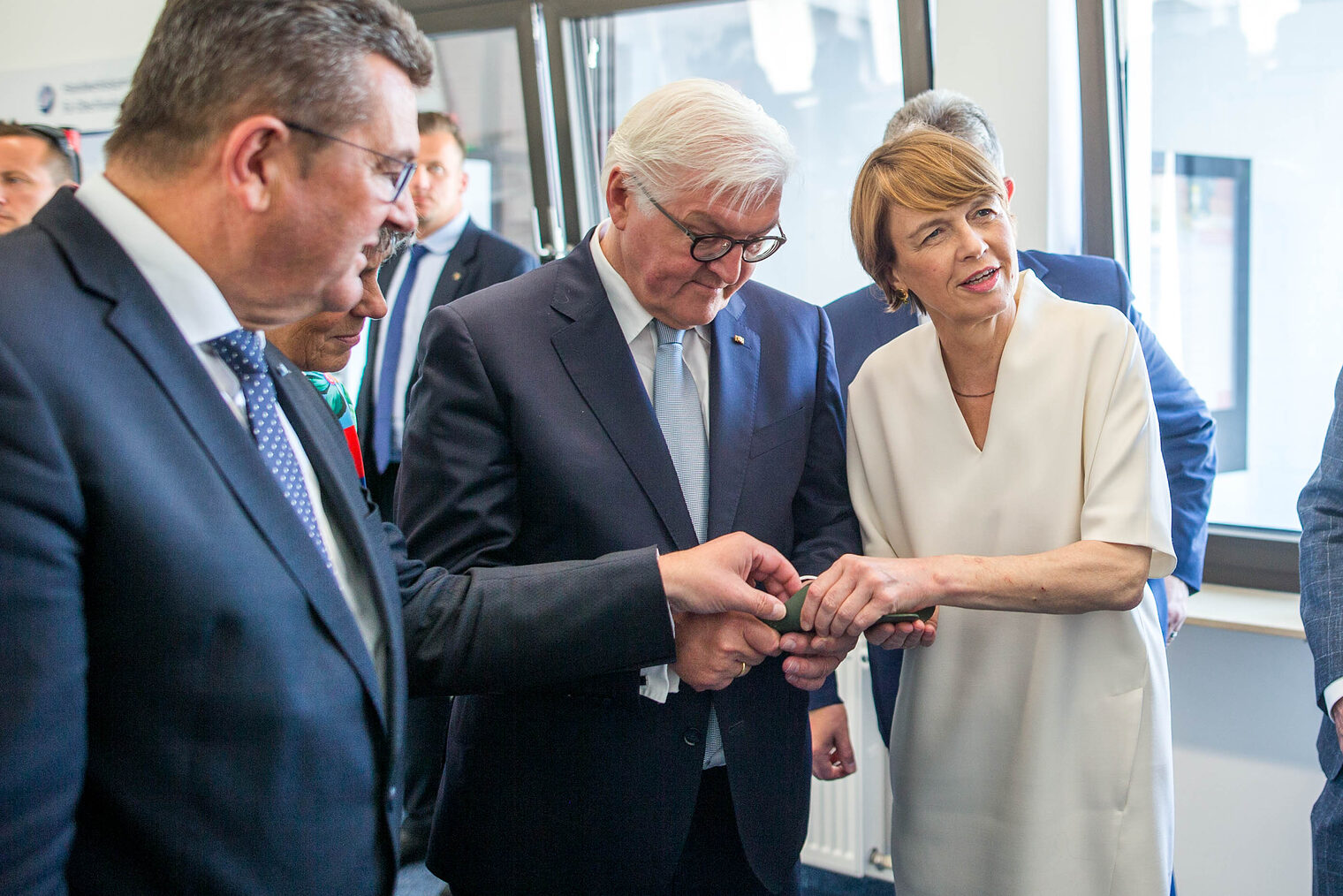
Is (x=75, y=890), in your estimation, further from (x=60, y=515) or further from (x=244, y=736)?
(x=60, y=515)

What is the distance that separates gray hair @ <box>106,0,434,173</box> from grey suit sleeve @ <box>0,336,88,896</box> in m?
0.28

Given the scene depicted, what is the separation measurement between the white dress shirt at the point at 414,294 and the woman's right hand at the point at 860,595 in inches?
89.7

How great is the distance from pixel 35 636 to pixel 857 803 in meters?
2.69

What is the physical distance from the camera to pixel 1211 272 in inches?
114

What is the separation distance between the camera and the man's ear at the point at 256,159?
0.91 m

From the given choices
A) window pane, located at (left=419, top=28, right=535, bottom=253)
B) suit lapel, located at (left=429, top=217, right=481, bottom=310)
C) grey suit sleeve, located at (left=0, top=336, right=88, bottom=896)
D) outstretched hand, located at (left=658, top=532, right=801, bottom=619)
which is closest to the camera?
grey suit sleeve, located at (left=0, top=336, right=88, bottom=896)

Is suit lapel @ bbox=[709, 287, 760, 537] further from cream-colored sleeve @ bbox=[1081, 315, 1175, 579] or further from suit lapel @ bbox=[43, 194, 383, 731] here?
suit lapel @ bbox=[43, 194, 383, 731]

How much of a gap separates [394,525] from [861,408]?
2.72 ft

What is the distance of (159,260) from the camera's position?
35.8 inches

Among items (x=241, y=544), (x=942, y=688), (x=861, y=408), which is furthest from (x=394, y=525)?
(x=942, y=688)

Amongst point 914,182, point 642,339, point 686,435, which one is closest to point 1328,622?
point 914,182

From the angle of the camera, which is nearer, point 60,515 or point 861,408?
point 60,515

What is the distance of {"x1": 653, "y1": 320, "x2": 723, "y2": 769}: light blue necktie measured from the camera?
1532mm

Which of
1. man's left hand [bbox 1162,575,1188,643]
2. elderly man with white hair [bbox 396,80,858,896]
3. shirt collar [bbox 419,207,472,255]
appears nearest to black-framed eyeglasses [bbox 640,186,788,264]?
elderly man with white hair [bbox 396,80,858,896]
